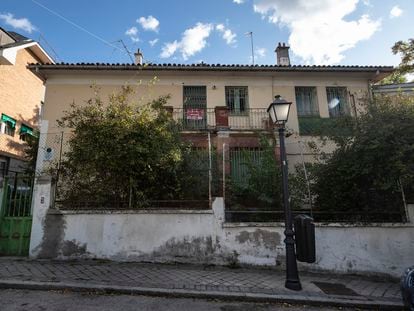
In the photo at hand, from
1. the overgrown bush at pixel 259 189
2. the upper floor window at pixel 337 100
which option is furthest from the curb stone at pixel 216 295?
the upper floor window at pixel 337 100

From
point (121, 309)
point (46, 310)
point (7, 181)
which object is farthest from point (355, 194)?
point (7, 181)

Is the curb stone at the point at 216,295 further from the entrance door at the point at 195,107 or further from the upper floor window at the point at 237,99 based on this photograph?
the upper floor window at the point at 237,99

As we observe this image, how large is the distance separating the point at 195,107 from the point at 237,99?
6.79 ft

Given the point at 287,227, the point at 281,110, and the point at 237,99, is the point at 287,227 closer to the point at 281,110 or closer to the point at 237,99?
the point at 281,110

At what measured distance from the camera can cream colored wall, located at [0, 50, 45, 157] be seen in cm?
1498

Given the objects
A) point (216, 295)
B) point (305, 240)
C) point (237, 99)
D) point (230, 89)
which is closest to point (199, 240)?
point (216, 295)

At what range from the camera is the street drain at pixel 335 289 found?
543 centimetres

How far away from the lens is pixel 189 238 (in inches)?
274

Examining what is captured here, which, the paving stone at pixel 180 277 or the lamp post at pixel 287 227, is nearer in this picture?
the paving stone at pixel 180 277

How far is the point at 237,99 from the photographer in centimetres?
1351

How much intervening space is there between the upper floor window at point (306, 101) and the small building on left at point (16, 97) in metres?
12.8

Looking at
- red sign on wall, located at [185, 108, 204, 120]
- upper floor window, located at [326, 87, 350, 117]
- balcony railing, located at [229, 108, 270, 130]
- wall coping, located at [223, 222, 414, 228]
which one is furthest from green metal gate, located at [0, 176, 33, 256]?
upper floor window, located at [326, 87, 350, 117]

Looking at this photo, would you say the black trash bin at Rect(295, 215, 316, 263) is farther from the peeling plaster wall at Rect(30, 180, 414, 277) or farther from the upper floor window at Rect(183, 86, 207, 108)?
the upper floor window at Rect(183, 86, 207, 108)

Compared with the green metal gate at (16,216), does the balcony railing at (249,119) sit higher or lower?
higher
